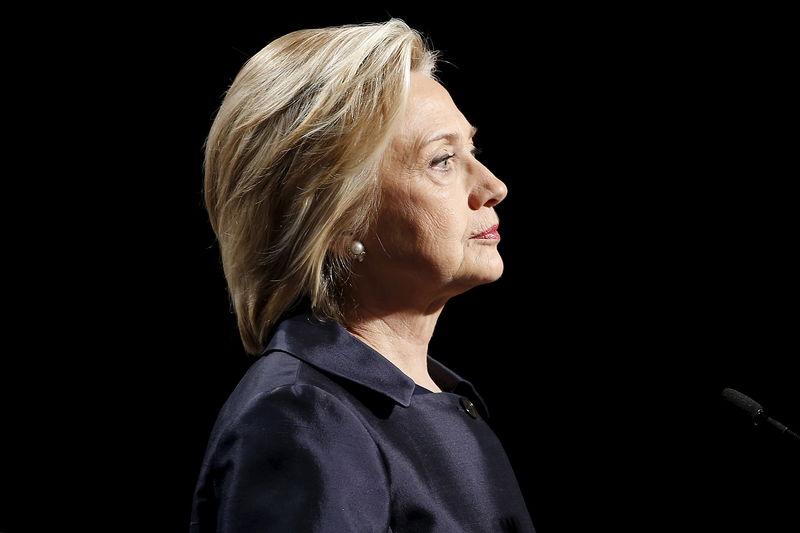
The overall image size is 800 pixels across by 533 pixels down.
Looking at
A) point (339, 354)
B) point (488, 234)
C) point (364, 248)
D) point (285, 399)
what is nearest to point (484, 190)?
point (488, 234)

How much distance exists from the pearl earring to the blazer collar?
0.41 ft

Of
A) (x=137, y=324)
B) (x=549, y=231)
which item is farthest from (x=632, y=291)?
(x=137, y=324)

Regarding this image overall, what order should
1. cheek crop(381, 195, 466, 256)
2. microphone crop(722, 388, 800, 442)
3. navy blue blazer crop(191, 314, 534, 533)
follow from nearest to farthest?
navy blue blazer crop(191, 314, 534, 533) < microphone crop(722, 388, 800, 442) < cheek crop(381, 195, 466, 256)

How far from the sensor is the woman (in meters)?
1.45

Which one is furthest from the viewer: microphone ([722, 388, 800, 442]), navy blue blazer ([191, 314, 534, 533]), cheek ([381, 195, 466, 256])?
cheek ([381, 195, 466, 256])

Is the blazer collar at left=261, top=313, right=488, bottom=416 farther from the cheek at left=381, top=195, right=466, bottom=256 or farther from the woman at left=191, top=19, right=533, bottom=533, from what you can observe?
the cheek at left=381, top=195, right=466, bottom=256

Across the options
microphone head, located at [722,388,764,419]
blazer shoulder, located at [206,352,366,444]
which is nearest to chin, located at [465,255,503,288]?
blazer shoulder, located at [206,352,366,444]

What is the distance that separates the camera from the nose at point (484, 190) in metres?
1.63

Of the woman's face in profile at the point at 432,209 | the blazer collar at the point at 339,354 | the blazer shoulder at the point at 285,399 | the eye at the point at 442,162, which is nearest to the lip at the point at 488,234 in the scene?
the woman's face in profile at the point at 432,209

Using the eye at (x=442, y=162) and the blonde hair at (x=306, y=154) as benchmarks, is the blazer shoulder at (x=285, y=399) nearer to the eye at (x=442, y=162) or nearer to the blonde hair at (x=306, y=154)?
the blonde hair at (x=306, y=154)

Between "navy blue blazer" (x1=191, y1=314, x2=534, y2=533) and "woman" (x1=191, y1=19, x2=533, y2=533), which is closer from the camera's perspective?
"navy blue blazer" (x1=191, y1=314, x2=534, y2=533)

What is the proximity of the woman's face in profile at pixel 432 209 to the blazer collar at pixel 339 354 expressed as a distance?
0.14 metres

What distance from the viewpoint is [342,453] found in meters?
1.32

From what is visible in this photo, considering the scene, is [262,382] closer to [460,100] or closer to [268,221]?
[268,221]
